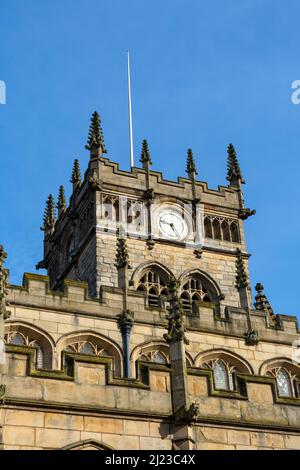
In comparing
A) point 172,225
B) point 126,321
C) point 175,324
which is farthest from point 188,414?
point 172,225

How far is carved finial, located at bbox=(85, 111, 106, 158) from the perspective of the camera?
119ft

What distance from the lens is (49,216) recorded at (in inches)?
1657

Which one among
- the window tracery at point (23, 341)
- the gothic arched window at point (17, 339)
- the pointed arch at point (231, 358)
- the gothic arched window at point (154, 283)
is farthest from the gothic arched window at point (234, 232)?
the gothic arched window at point (17, 339)

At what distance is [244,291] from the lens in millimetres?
28203

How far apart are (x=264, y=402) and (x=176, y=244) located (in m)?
19.8

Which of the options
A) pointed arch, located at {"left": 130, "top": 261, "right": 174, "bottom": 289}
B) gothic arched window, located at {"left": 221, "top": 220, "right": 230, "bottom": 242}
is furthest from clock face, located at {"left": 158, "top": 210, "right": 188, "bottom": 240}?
gothic arched window, located at {"left": 221, "top": 220, "right": 230, "bottom": 242}

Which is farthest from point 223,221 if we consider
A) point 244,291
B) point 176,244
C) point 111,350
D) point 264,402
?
point 264,402

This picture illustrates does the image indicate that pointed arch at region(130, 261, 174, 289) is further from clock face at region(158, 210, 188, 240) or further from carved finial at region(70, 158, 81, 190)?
carved finial at region(70, 158, 81, 190)

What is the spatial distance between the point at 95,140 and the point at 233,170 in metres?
7.08

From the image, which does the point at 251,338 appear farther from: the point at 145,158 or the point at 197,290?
the point at 145,158

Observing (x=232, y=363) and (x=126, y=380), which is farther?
(x=232, y=363)

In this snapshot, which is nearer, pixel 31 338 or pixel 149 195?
pixel 31 338

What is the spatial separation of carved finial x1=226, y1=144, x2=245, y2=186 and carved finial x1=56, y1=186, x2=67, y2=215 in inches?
310
